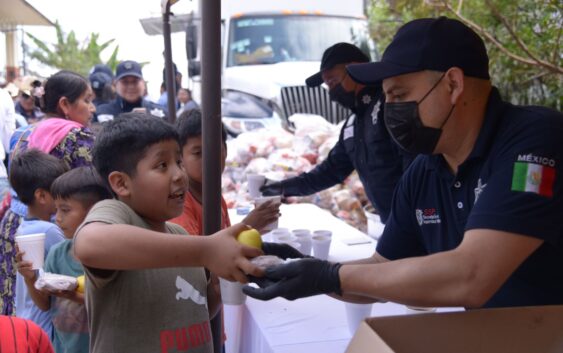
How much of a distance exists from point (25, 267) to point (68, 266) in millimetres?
171

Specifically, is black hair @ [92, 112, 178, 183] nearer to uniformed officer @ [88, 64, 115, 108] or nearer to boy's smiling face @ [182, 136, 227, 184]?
boy's smiling face @ [182, 136, 227, 184]

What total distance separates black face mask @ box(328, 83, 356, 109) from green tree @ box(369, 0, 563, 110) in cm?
243

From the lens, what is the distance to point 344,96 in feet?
13.1

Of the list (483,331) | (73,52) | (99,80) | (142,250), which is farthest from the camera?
(73,52)

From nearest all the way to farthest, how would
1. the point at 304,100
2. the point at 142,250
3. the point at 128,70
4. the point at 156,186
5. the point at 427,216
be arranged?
the point at 142,250 → the point at 156,186 → the point at 427,216 → the point at 128,70 → the point at 304,100

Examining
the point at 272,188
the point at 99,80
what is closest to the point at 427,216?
the point at 272,188

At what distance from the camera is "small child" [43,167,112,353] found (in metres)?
2.33

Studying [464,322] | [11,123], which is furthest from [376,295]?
[11,123]

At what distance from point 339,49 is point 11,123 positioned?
3.43m

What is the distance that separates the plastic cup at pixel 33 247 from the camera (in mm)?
2268

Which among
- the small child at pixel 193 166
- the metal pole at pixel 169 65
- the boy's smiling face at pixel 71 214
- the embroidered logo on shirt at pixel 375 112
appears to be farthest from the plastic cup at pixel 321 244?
the metal pole at pixel 169 65

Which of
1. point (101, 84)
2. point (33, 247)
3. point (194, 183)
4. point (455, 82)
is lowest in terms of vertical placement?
point (101, 84)

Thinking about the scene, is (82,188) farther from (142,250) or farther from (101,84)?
(101,84)

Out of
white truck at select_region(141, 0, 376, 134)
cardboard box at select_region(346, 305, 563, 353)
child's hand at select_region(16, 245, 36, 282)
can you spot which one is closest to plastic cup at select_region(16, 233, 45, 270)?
child's hand at select_region(16, 245, 36, 282)
